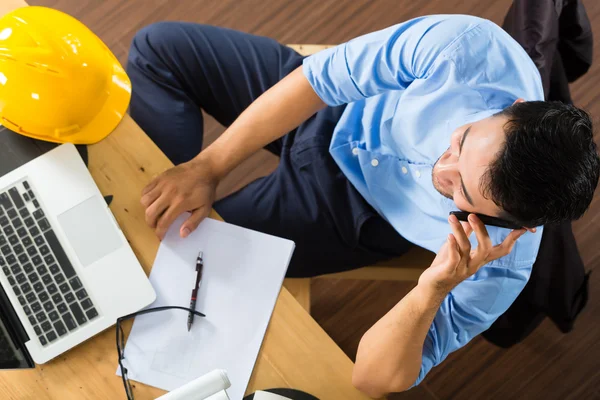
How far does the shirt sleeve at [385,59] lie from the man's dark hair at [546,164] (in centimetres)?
24

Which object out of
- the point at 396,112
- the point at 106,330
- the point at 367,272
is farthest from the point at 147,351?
the point at 396,112

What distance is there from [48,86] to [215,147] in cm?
35

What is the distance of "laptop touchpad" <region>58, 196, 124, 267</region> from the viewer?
0.98 meters

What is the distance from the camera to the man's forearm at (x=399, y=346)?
3.16 feet

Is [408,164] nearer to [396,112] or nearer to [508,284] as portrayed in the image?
[396,112]

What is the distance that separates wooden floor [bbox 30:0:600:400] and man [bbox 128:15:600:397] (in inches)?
21.5

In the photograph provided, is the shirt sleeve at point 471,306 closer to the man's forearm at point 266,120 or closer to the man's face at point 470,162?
the man's face at point 470,162

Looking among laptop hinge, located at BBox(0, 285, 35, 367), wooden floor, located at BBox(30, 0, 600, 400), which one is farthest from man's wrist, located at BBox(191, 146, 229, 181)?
wooden floor, located at BBox(30, 0, 600, 400)

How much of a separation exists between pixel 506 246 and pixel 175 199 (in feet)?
1.93

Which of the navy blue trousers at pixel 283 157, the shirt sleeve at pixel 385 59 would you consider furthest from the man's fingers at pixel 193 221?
the shirt sleeve at pixel 385 59

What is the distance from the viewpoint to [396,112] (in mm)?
1132

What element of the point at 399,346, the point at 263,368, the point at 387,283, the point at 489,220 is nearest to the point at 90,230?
the point at 263,368

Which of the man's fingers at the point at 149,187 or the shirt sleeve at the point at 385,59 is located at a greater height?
the shirt sleeve at the point at 385,59

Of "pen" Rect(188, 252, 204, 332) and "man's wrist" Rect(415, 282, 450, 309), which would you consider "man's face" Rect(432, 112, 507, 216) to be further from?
"pen" Rect(188, 252, 204, 332)
